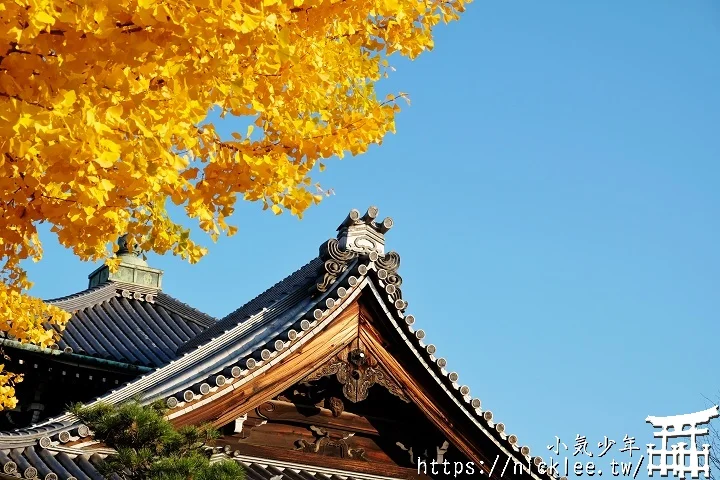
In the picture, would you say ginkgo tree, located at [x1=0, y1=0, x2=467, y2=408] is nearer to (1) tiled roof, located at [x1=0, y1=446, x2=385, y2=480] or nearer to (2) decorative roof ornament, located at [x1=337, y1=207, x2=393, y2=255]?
(1) tiled roof, located at [x1=0, y1=446, x2=385, y2=480]

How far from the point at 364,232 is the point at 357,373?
183cm

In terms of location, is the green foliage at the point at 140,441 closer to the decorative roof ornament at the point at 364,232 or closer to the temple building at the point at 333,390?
the temple building at the point at 333,390

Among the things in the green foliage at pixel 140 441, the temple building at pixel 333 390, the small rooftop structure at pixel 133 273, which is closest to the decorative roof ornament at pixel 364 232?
the temple building at pixel 333 390

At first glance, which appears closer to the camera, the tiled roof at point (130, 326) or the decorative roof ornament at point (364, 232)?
the decorative roof ornament at point (364, 232)

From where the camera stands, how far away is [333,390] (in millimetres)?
10484

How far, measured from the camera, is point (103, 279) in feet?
51.9

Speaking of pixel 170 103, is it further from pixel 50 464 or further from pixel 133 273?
pixel 133 273

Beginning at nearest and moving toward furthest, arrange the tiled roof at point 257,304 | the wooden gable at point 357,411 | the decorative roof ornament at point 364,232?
the wooden gable at point 357,411
the decorative roof ornament at point 364,232
the tiled roof at point 257,304

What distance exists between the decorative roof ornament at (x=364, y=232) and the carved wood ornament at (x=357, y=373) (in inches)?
53.4

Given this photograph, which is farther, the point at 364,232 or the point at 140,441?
the point at 364,232

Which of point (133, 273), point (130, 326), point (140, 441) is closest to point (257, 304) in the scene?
point (130, 326)

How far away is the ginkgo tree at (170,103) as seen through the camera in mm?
3732

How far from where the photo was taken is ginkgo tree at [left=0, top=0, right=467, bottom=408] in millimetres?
3732

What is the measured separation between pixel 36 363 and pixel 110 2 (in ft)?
29.3
